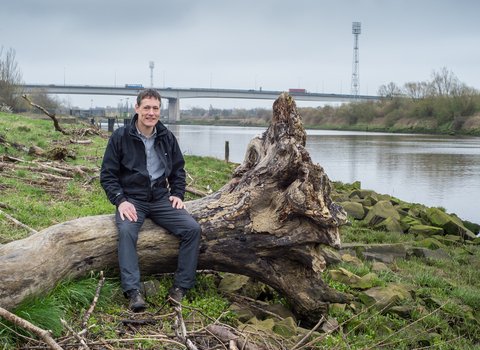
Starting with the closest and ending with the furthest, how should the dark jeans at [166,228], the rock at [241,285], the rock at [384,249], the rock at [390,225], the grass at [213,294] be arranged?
the grass at [213,294] → the dark jeans at [166,228] → the rock at [241,285] → the rock at [384,249] → the rock at [390,225]

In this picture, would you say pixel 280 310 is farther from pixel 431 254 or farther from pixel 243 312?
pixel 431 254

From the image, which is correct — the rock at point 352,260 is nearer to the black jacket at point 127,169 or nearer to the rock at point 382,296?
the rock at point 382,296

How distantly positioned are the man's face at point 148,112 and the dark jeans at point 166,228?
0.78 metres

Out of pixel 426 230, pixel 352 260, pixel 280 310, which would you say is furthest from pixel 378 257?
pixel 280 310

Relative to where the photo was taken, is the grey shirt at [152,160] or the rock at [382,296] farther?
the rock at [382,296]

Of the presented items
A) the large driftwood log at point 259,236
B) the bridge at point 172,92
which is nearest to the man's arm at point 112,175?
the large driftwood log at point 259,236

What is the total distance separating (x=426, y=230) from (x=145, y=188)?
22.0 ft

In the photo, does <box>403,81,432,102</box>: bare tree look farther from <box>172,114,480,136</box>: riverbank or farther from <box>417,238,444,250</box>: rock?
<box>417,238,444,250</box>: rock

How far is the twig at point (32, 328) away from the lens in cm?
226

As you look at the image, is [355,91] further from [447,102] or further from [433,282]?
[433,282]

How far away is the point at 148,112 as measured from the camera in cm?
367

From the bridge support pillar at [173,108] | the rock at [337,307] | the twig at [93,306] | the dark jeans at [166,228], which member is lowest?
the rock at [337,307]

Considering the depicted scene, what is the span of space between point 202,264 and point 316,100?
222 ft

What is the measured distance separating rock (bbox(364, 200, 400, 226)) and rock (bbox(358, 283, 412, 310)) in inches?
148
